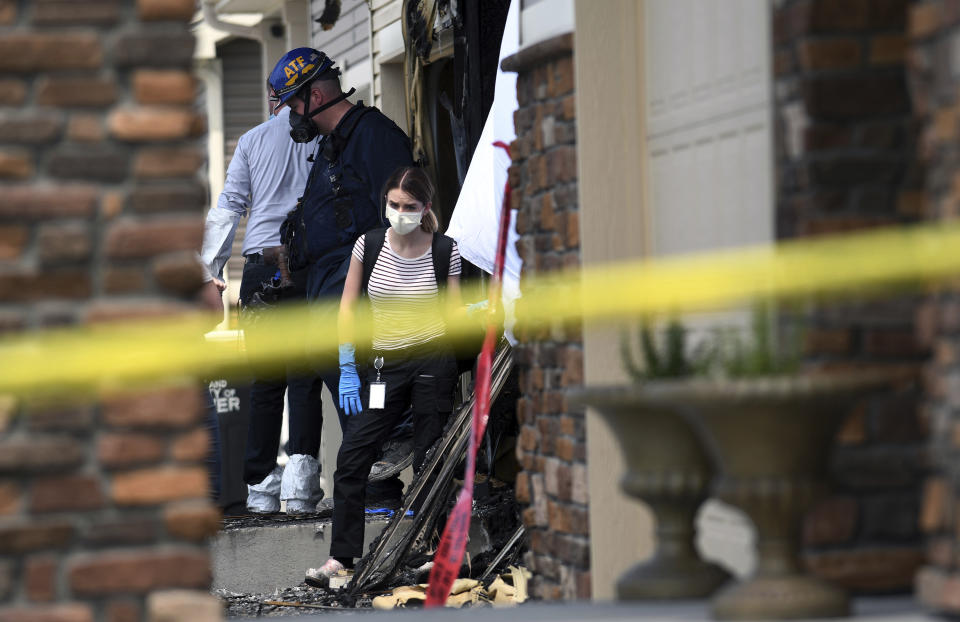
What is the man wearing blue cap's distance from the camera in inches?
322

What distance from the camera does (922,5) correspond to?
11.6ft

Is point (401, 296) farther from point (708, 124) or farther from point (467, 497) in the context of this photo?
point (708, 124)

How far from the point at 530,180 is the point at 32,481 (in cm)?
267

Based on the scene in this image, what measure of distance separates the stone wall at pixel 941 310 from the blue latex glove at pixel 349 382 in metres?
4.18

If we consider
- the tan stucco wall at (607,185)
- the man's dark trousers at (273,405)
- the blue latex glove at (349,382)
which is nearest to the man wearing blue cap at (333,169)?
the man's dark trousers at (273,405)

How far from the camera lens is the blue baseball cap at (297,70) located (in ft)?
27.1

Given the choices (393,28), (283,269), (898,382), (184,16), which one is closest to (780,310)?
(898,382)

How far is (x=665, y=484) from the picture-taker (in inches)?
153

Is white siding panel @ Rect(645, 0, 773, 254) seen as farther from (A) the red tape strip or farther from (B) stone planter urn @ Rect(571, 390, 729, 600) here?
(A) the red tape strip

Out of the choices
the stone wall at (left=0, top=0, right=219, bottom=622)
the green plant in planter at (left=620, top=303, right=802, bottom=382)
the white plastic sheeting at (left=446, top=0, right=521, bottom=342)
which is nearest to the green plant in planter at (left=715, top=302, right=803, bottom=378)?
the green plant in planter at (left=620, top=303, right=802, bottom=382)

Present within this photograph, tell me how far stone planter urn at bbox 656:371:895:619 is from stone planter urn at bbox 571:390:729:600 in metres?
0.28

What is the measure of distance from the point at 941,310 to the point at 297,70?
540 centimetres

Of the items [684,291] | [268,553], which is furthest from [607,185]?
[268,553]

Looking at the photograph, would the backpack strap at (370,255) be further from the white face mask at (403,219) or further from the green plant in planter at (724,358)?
the green plant in planter at (724,358)
